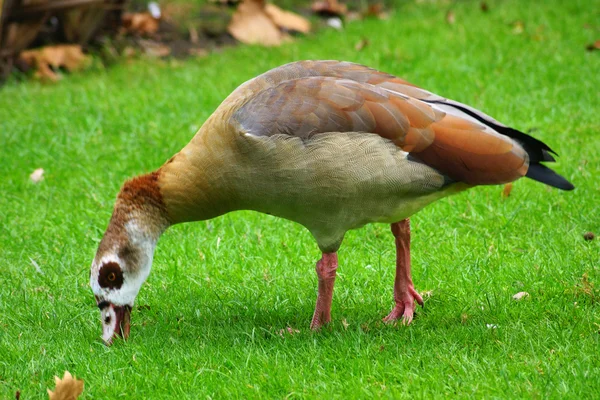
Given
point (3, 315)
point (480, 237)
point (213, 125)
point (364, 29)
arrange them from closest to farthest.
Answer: point (213, 125) → point (3, 315) → point (480, 237) → point (364, 29)

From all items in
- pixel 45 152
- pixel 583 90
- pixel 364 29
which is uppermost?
pixel 583 90

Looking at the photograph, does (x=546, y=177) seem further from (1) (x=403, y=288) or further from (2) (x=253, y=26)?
(2) (x=253, y=26)

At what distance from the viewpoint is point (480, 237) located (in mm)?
5812

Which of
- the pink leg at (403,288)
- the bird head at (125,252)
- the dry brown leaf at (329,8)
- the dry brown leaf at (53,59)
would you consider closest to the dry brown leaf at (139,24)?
the dry brown leaf at (53,59)

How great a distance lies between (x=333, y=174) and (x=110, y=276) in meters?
1.35

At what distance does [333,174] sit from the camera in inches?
177

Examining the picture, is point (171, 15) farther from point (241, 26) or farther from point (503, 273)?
point (503, 273)

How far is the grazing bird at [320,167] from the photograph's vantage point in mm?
4496

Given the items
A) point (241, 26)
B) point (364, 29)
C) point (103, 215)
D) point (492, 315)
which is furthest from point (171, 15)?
point (492, 315)

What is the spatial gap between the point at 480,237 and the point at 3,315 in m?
3.13

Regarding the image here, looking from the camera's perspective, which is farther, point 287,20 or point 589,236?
point 287,20

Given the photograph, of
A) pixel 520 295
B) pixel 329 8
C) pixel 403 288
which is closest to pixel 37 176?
pixel 403 288

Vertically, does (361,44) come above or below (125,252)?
below

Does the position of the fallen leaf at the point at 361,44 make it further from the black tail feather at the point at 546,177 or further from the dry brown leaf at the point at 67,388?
the dry brown leaf at the point at 67,388
